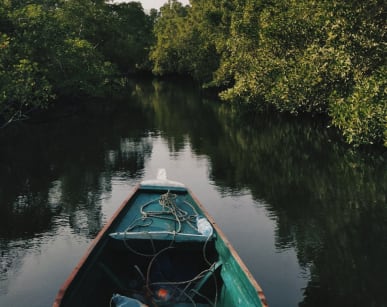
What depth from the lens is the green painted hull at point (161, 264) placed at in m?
8.77

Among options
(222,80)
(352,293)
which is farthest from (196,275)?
(222,80)

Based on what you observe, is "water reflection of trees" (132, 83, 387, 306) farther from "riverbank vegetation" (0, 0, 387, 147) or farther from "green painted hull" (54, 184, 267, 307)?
"green painted hull" (54, 184, 267, 307)

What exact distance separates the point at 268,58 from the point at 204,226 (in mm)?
25357

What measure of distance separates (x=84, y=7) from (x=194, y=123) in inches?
1058

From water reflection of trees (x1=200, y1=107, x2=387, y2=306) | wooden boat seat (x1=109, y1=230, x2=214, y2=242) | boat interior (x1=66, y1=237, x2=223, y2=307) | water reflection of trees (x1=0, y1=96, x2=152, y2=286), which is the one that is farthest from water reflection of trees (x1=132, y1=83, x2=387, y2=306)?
water reflection of trees (x1=0, y1=96, x2=152, y2=286)

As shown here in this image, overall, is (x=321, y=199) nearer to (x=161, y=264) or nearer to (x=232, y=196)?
(x=232, y=196)

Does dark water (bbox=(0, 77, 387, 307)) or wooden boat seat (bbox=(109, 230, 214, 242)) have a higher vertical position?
wooden boat seat (bbox=(109, 230, 214, 242))

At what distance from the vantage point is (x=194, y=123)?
36719mm

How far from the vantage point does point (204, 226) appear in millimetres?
10391

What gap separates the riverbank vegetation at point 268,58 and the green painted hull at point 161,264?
14295mm

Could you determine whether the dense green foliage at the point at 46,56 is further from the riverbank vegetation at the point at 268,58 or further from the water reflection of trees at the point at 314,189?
the water reflection of trees at the point at 314,189

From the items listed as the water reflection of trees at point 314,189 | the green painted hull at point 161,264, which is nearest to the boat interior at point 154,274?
the green painted hull at point 161,264

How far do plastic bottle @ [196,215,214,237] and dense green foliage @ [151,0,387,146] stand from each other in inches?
533

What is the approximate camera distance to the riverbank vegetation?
2346cm
